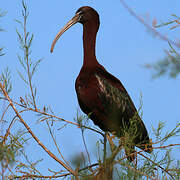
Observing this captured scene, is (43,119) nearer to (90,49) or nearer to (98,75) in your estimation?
(98,75)

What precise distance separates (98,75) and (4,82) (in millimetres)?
1405

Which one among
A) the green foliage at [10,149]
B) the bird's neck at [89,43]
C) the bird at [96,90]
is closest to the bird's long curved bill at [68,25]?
the bird at [96,90]

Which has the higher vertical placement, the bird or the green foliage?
the bird

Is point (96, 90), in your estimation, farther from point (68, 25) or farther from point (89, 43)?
point (68, 25)

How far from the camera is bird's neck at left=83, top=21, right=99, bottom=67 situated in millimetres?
4246

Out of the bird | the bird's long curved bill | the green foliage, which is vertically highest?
the bird's long curved bill

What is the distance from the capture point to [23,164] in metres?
2.76

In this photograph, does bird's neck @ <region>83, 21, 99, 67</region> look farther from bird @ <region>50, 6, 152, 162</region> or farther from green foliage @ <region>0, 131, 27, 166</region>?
green foliage @ <region>0, 131, 27, 166</region>

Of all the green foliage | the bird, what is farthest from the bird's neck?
the green foliage

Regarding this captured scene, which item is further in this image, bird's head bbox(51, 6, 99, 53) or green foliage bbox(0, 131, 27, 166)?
bird's head bbox(51, 6, 99, 53)

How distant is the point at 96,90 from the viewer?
4098 mm

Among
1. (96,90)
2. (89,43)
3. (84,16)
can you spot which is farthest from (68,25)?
(96,90)

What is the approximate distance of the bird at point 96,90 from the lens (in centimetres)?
408

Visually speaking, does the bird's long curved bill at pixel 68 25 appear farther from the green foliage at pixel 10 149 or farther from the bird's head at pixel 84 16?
the green foliage at pixel 10 149
